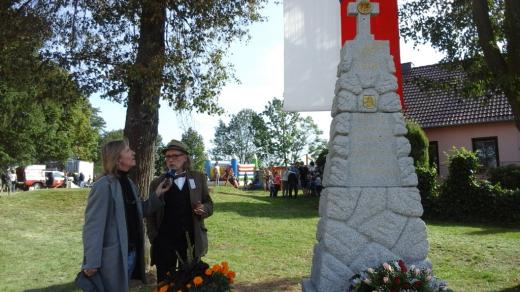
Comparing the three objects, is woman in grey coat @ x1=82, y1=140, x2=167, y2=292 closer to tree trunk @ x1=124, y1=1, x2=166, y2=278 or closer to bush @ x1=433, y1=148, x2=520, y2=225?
tree trunk @ x1=124, y1=1, x2=166, y2=278

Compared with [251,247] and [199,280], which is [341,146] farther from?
[251,247]

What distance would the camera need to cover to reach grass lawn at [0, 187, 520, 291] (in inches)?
300

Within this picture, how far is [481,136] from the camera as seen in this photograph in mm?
24312

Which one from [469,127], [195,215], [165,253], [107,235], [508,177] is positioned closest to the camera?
[107,235]

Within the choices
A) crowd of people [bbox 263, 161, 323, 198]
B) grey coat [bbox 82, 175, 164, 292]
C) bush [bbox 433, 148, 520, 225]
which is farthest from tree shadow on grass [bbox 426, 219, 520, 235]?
grey coat [bbox 82, 175, 164, 292]

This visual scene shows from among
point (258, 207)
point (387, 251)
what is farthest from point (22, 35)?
point (258, 207)

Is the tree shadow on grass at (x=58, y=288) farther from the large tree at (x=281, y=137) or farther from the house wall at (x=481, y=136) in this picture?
the large tree at (x=281, y=137)

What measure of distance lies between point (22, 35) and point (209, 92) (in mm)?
3326

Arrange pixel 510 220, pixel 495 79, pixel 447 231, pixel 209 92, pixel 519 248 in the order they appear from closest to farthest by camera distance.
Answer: pixel 495 79, pixel 209 92, pixel 519 248, pixel 447 231, pixel 510 220

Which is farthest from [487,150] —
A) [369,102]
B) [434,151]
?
[369,102]

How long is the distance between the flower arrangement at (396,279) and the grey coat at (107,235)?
2.41 metres

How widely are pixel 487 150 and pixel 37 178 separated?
118 ft

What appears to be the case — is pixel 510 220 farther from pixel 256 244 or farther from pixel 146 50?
pixel 146 50

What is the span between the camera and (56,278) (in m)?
7.83
